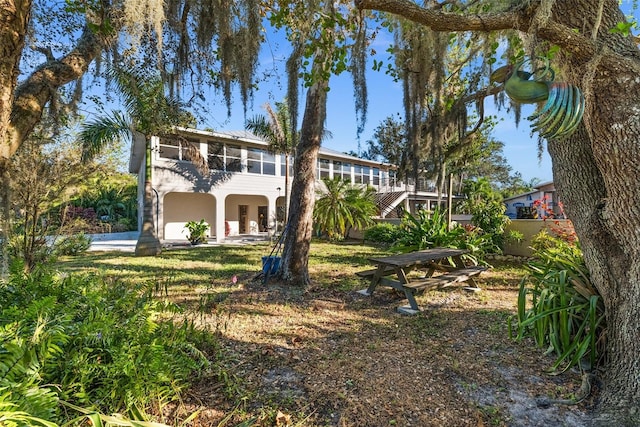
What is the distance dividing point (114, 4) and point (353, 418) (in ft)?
12.8

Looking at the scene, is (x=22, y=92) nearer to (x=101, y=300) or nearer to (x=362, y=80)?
(x=101, y=300)

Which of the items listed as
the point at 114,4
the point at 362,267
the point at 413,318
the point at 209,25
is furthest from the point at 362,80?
the point at 362,267

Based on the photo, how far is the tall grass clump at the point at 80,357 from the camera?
1.23m

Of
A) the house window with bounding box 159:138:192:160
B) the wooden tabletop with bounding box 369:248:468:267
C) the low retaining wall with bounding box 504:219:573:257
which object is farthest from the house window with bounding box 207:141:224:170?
the low retaining wall with bounding box 504:219:573:257

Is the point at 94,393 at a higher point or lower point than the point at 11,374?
lower

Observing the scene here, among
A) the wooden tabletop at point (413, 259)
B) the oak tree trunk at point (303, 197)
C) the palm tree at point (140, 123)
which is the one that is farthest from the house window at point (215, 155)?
the wooden tabletop at point (413, 259)

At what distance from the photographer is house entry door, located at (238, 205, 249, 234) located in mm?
16891

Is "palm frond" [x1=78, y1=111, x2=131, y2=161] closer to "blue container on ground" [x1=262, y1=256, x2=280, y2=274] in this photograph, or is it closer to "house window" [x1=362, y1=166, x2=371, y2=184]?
"blue container on ground" [x1=262, y1=256, x2=280, y2=274]

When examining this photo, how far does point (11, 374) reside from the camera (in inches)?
47.0

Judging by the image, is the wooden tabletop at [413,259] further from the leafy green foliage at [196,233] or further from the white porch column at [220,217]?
the white porch column at [220,217]

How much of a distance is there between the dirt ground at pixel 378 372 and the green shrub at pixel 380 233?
6.71 meters

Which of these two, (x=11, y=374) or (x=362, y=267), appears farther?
(x=362, y=267)

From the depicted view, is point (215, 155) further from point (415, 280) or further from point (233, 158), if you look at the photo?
point (415, 280)

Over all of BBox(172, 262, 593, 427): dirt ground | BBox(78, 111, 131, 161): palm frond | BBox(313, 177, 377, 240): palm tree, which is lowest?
BBox(172, 262, 593, 427): dirt ground
